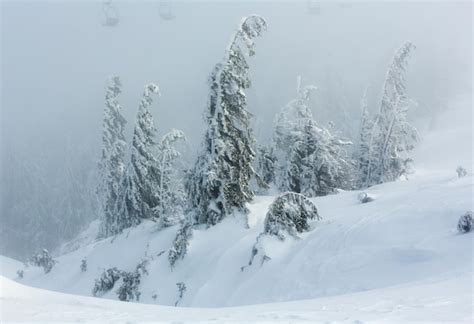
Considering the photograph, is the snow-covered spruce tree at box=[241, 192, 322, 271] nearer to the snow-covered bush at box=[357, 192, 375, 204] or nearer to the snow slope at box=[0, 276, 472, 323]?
the snow-covered bush at box=[357, 192, 375, 204]

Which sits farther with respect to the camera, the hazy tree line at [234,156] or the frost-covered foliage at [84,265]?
the frost-covered foliage at [84,265]

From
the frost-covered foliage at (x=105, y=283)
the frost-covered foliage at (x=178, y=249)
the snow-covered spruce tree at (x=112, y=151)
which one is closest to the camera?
the frost-covered foliage at (x=178, y=249)

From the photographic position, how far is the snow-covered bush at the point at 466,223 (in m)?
11.6

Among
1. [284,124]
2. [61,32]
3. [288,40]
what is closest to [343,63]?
[288,40]

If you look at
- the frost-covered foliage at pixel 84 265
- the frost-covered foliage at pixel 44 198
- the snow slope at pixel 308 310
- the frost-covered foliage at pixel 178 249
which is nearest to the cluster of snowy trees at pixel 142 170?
the frost-covered foliage at pixel 84 265

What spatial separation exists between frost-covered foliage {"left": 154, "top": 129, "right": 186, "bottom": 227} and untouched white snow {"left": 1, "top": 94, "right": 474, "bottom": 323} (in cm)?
173

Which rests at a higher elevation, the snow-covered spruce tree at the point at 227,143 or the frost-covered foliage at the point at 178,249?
the snow-covered spruce tree at the point at 227,143

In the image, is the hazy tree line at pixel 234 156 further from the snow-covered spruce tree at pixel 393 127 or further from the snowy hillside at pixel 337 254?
the snowy hillside at pixel 337 254

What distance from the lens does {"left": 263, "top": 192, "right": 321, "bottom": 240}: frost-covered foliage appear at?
49.9ft

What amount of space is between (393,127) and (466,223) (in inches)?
713

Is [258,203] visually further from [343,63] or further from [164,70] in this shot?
[164,70]

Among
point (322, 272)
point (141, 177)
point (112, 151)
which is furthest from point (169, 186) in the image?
point (322, 272)

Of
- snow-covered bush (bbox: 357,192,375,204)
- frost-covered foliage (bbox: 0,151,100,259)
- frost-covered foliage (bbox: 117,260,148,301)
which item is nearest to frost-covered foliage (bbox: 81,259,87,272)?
frost-covered foliage (bbox: 117,260,148,301)

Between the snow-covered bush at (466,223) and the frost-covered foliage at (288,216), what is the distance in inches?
199
